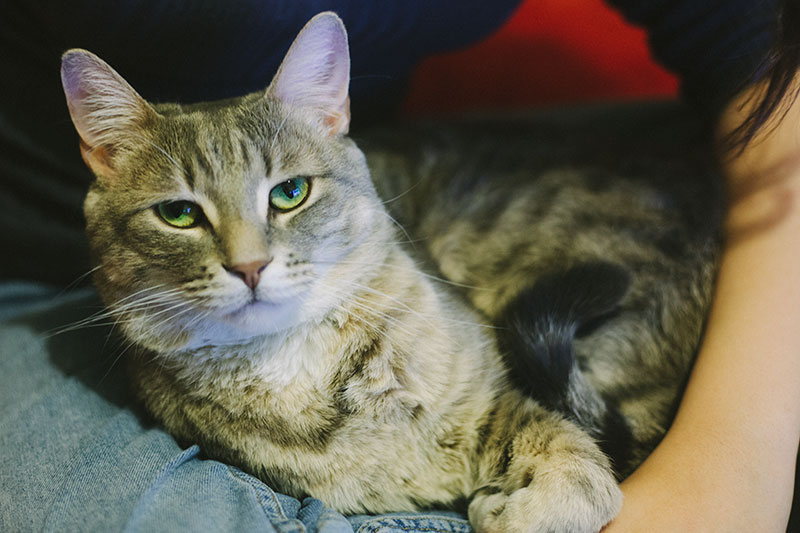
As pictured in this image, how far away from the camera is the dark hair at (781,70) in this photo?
0.99m

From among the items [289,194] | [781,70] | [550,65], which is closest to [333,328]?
[289,194]

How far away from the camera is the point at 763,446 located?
958 millimetres

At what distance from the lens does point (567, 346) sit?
0.99 metres

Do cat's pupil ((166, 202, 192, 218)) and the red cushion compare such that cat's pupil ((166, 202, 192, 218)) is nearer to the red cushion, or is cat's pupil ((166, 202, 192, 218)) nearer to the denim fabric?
the denim fabric

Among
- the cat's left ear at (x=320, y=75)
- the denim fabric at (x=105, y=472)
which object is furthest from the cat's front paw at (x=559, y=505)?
the cat's left ear at (x=320, y=75)

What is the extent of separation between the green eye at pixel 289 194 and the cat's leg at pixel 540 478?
1.71ft

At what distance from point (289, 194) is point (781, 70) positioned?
91cm

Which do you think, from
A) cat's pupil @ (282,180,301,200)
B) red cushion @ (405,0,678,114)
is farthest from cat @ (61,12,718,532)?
red cushion @ (405,0,678,114)

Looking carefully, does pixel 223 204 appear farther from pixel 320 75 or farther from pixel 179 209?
pixel 320 75

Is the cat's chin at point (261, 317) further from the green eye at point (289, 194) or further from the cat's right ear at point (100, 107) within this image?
the cat's right ear at point (100, 107)

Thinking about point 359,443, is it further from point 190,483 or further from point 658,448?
point 658,448

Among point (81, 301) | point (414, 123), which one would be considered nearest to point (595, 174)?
point (414, 123)

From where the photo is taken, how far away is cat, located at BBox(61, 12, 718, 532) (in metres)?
0.87

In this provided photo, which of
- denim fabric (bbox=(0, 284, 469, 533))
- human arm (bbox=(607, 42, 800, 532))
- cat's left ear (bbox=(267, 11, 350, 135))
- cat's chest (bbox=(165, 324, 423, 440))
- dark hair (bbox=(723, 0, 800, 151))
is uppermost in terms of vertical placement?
dark hair (bbox=(723, 0, 800, 151))
